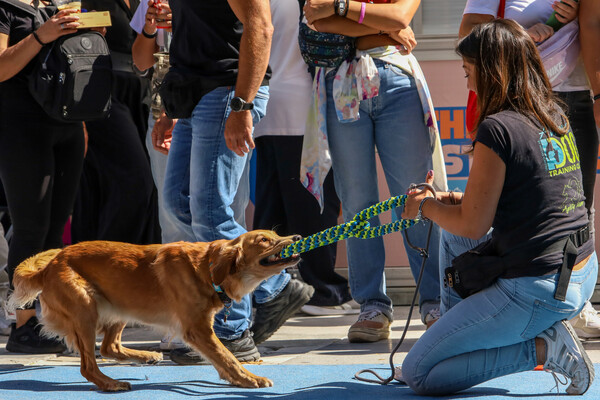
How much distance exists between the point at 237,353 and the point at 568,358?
5.10 feet

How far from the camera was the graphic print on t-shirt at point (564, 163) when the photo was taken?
3057 millimetres

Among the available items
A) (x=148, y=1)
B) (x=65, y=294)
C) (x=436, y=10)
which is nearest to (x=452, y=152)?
(x=436, y=10)

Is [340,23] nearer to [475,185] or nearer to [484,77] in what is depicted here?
[484,77]

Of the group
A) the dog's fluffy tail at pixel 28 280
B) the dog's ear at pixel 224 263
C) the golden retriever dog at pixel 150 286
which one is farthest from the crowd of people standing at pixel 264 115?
the dog's fluffy tail at pixel 28 280

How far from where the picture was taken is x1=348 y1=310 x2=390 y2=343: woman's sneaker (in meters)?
4.43

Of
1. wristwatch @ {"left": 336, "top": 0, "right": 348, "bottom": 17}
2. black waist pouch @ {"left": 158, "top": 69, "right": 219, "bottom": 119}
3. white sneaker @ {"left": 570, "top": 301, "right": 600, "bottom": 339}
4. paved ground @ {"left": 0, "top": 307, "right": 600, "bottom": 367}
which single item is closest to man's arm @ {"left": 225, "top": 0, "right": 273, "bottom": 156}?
black waist pouch @ {"left": 158, "top": 69, "right": 219, "bottom": 119}

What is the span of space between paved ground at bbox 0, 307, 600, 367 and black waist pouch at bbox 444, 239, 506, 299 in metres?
0.81

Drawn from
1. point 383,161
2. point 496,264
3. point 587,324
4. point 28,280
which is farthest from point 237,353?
point 587,324

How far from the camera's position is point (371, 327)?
443cm

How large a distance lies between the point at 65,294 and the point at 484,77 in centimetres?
193

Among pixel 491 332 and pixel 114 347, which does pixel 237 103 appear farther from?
pixel 491 332

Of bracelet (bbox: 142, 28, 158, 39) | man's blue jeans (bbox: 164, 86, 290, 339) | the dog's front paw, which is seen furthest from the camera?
bracelet (bbox: 142, 28, 158, 39)

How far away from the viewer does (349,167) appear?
4434 millimetres

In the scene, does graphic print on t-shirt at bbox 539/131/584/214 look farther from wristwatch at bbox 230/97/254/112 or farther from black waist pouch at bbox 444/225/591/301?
wristwatch at bbox 230/97/254/112
